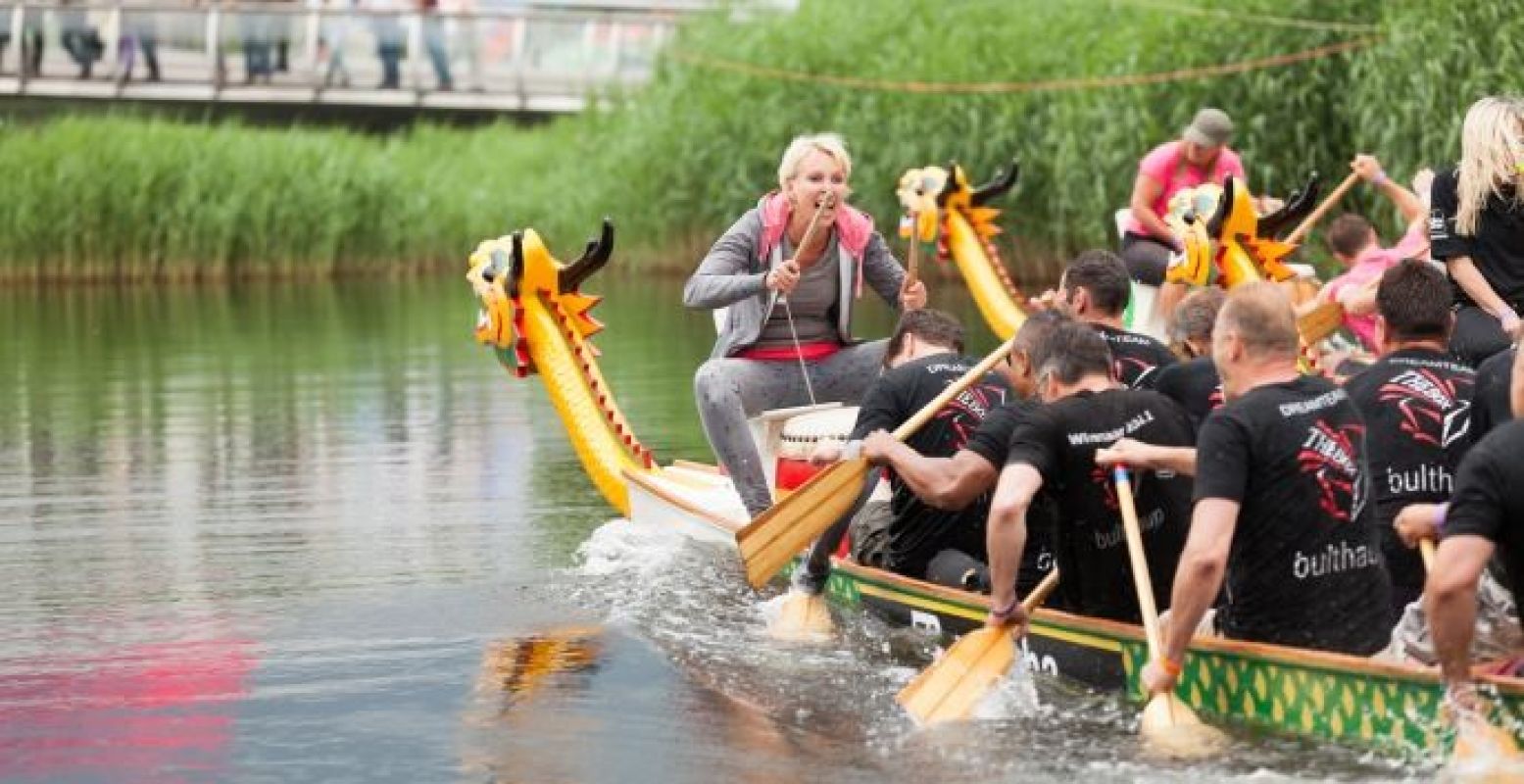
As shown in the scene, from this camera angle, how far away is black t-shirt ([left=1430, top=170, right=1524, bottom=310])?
10383mm

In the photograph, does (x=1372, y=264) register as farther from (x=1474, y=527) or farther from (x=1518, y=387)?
(x=1474, y=527)

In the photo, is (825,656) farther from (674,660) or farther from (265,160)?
(265,160)

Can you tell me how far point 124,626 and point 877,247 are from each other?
3.50m

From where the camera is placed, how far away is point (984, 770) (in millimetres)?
7723

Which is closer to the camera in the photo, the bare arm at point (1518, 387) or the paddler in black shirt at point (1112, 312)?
the bare arm at point (1518, 387)

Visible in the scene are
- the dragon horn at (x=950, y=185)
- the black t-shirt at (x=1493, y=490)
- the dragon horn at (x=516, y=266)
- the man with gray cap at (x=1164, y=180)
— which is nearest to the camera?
the black t-shirt at (x=1493, y=490)

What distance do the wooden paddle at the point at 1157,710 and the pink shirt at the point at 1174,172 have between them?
24.5 feet

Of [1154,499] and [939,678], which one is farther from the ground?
[1154,499]

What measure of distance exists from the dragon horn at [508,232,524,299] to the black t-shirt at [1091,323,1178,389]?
4327 millimetres

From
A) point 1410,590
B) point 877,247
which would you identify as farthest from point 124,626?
point 1410,590

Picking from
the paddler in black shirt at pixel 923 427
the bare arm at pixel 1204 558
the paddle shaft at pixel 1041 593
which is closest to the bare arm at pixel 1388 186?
the paddler in black shirt at pixel 923 427

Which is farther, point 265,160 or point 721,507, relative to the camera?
point 265,160

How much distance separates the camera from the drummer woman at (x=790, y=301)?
1118 cm

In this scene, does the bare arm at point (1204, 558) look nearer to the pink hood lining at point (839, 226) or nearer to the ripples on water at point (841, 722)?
the ripples on water at point (841, 722)
